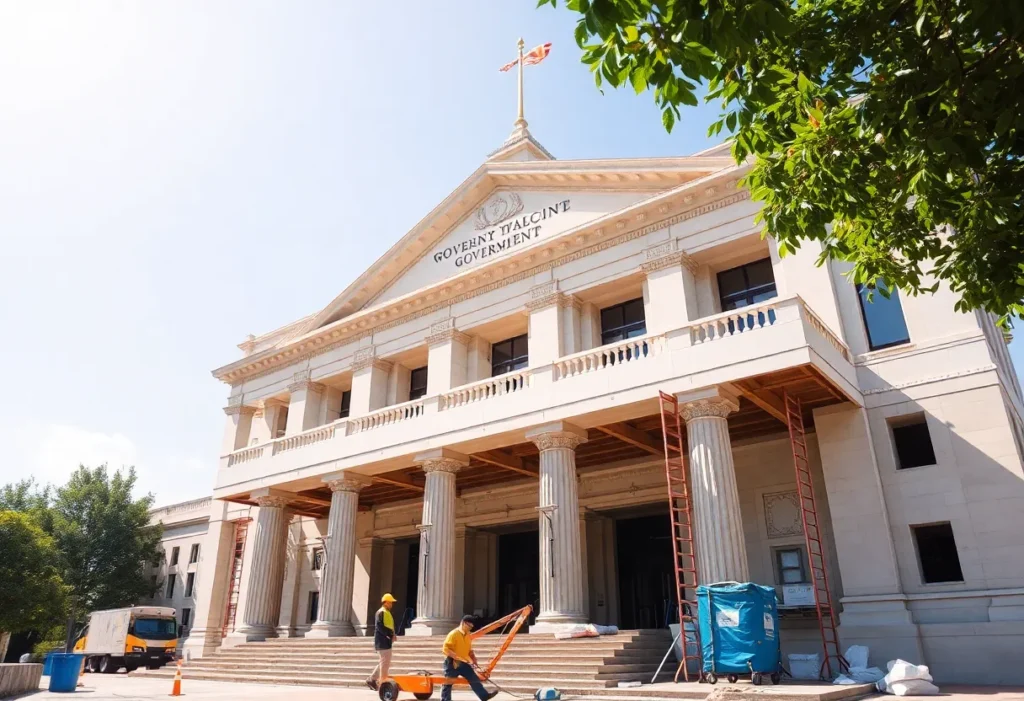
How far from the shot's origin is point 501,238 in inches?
952

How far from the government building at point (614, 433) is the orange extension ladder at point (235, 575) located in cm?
14

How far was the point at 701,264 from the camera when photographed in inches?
789

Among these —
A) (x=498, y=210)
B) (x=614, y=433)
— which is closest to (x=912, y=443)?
(x=614, y=433)

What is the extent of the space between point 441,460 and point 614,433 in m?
4.98

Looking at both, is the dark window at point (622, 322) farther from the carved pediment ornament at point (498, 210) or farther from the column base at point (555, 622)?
the column base at point (555, 622)

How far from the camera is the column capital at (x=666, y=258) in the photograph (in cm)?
1955

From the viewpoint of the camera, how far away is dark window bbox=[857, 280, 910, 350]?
17062mm

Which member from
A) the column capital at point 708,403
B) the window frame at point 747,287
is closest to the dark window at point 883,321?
the window frame at point 747,287

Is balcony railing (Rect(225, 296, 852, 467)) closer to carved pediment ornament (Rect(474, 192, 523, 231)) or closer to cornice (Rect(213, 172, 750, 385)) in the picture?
cornice (Rect(213, 172, 750, 385))

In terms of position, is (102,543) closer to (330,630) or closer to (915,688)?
(330,630)

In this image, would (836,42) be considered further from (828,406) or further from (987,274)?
(828,406)

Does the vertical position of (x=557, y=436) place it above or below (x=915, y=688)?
above

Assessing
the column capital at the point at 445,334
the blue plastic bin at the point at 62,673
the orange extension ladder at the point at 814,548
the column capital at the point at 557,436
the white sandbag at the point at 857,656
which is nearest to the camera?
the white sandbag at the point at 857,656

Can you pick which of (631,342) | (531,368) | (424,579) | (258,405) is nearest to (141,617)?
(258,405)
